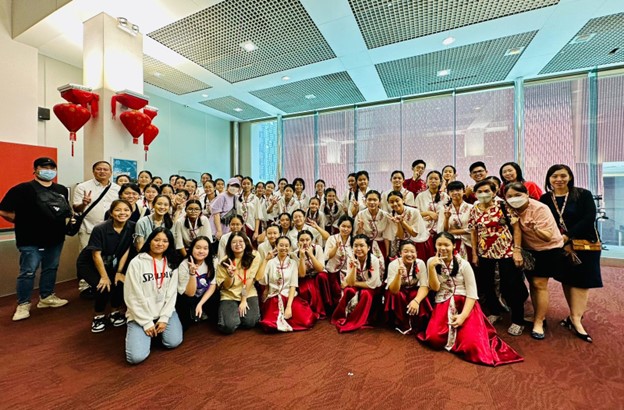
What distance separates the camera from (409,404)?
5.82ft

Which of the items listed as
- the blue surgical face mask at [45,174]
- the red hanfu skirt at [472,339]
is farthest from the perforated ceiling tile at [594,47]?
the blue surgical face mask at [45,174]

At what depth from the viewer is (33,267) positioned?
10.0 ft

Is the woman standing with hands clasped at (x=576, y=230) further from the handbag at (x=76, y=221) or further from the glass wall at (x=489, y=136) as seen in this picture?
the handbag at (x=76, y=221)

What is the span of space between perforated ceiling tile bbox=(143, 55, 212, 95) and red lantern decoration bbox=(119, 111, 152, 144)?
145 centimetres

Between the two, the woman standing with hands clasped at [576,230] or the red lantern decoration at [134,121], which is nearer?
the woman standing with hands clasped at [576,230]

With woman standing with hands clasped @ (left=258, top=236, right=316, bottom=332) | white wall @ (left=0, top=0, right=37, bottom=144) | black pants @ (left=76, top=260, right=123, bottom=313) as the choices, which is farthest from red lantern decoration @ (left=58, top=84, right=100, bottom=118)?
woman standing with hands clasped @ (left=258, top=236, right=316, bottom=332)

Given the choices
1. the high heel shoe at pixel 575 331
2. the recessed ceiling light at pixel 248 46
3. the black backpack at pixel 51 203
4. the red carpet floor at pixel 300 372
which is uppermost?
the recessed ceiling light at pixel 248 46

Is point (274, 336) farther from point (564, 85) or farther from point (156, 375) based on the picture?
point (564, 85)

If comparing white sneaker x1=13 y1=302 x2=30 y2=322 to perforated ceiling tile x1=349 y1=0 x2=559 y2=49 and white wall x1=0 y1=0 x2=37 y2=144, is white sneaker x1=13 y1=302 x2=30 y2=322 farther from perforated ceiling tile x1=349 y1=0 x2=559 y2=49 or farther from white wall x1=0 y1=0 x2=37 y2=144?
perforated ceiling tile x1=349 y1=0 x2=559 y2=49

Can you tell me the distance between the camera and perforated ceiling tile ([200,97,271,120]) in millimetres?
6733

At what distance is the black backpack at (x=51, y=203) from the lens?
2.96 metres

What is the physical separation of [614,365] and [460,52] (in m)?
4.43

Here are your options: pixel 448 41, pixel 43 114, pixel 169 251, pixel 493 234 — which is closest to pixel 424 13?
pixel 448 41

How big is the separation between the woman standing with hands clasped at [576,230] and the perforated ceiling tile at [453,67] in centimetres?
278
